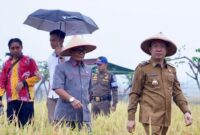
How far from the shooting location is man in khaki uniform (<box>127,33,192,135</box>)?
4.27 metres

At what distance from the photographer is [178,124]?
726 centimetres

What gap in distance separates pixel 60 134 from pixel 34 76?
2.31 meters

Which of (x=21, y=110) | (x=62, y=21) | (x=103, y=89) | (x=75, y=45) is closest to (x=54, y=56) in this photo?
(x=21, y=110)

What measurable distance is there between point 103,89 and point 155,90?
15.3ft

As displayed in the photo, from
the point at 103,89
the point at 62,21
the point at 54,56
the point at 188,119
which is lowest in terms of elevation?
the point at 188,119

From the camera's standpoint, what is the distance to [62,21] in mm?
6875

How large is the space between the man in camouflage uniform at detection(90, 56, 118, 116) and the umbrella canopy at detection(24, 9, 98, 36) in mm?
1557

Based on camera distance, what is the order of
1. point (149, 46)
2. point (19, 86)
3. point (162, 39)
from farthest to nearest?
point (19, 86)
point (149, 46)
point (162, 39)

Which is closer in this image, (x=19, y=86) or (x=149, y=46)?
(x=149, y=46)

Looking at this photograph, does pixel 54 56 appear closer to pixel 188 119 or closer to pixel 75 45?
pixel 75 45

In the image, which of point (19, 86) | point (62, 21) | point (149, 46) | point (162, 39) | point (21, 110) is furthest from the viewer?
point (62, 21)

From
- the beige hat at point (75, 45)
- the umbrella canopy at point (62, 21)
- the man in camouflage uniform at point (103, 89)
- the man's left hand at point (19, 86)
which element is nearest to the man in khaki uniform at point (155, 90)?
the beige hat at point (75, 45)

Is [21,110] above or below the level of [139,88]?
below

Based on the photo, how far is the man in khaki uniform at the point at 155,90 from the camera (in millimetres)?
4266
